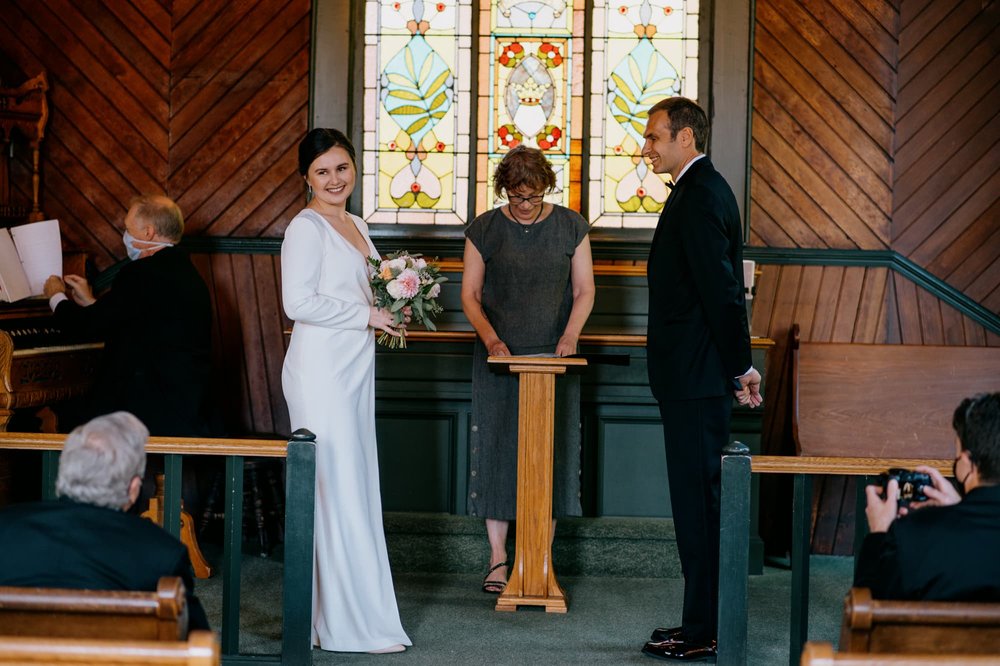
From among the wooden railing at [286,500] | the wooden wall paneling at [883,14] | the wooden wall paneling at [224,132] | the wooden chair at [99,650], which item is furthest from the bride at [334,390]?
the wooden wall paneling at [883,14]

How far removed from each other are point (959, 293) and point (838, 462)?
3159 mm

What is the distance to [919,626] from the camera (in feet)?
7.56

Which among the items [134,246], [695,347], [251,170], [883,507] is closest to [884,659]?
[883,507]

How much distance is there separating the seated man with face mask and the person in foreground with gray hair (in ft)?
9.04

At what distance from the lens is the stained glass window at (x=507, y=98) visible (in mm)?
6566

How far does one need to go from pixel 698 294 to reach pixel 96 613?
2583 millimetres

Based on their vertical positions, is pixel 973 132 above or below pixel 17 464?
above

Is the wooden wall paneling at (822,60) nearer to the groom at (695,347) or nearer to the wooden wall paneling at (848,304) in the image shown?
the wooden wall paneling at (848,304)

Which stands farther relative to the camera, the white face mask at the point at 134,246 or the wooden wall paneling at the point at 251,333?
the wooden wall paneling at the point at 251,333

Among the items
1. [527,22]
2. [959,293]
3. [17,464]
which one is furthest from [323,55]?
[959,293]

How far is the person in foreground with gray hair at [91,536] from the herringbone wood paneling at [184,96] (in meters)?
4.11

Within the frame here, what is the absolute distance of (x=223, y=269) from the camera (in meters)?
6.52

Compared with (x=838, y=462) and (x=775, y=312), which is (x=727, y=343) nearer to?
(x=838, y=462)

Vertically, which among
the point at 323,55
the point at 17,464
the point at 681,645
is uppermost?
the point at 323,55
